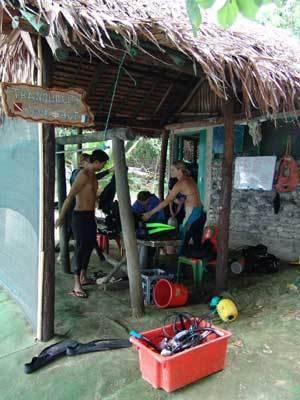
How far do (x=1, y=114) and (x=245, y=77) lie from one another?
8.93 feet

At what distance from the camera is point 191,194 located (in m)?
4.68

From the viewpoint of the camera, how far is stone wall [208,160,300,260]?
5.46m

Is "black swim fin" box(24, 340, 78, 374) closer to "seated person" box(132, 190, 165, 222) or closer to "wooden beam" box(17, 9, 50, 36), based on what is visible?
"wooden beam" box(17, 9, 50, 36)

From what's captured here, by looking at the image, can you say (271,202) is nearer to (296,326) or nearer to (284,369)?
(296,326)

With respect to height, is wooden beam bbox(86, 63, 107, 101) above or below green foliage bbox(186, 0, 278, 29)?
above

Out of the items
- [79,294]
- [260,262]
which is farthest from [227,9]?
[260,262]

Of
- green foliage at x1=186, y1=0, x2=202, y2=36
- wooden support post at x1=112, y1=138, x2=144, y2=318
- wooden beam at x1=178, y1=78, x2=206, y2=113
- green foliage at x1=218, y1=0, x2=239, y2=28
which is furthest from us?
wooden beam at x1=178, y1=78, x2=206, y2=113

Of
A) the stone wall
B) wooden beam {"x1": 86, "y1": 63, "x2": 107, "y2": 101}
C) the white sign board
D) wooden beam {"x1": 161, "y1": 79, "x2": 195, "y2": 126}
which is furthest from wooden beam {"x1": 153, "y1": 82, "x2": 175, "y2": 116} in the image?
the white sign board

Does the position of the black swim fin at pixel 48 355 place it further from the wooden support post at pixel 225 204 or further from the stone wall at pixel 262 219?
the stone wall at pixel 262 219

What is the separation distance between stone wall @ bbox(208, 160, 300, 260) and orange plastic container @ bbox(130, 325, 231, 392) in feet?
11.1

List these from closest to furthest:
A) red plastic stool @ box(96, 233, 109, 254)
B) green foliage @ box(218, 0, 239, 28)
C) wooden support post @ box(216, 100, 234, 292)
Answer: green foliage @ box(218, 0, 239, 28), wooden support post @ box(216, 100, 234, 292), red plastic stool @ box(96, 233, 109, 254)

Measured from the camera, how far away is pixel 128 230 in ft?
11.7

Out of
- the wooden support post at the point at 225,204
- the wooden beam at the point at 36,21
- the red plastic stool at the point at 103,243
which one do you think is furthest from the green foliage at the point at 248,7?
the red plastic stool at the point at 103,243

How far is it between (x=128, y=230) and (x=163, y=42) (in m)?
1.79
